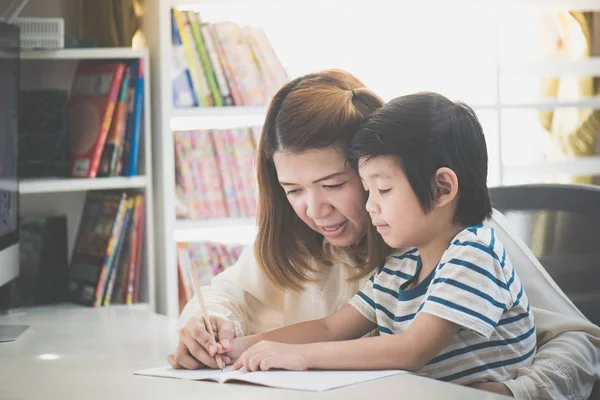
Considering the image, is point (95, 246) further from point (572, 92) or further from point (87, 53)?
point (572, 92)

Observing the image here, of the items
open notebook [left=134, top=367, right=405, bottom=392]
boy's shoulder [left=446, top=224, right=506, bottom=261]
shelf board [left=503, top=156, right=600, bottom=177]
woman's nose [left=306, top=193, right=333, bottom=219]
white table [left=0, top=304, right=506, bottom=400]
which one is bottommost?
white table [left=0, top=304, right=506, bottom=400]

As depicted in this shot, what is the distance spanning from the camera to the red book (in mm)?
2387

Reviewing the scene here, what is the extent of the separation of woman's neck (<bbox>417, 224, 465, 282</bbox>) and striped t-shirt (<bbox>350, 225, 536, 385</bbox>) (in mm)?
21

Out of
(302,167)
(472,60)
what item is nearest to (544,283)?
(302,167)

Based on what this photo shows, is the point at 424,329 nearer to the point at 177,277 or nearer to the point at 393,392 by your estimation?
the point at 393,392

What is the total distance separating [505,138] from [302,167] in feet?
5.57

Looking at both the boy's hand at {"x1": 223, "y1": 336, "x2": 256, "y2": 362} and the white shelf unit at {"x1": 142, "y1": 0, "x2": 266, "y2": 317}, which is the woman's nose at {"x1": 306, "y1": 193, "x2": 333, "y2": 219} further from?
the white shelf unit at {"x1": 142, "y1": 0, "x2": 266, "y2": 317}

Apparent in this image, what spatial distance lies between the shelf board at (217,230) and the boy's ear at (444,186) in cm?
128

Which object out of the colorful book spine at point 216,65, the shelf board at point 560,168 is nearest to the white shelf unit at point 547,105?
the shelf board at point 560,168

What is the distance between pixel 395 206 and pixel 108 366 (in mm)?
Answer: 552

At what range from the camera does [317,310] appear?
167 cm

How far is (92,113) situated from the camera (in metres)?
2.43

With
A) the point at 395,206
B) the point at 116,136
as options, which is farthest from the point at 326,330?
the point at 116,136

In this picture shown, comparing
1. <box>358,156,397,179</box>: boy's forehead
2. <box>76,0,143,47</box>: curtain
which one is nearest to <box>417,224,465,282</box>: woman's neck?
<box>358,156,397,179</box>: boy's forehead
